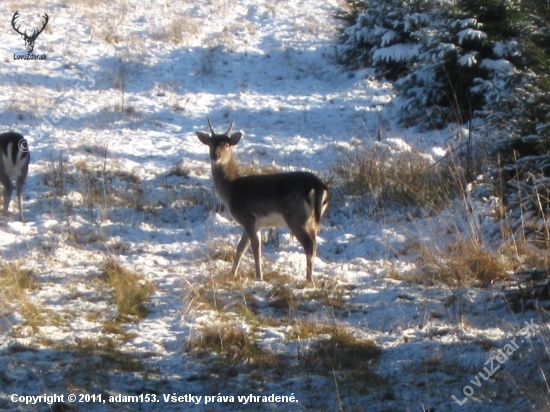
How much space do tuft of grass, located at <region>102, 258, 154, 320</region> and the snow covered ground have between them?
0.11m

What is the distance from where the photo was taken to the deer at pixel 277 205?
7707mm

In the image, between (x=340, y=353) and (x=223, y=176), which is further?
(x=223, y=176)

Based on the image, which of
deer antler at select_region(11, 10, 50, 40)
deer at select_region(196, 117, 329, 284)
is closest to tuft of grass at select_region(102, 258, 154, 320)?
deer at select_region(196, 117, 329, 284)

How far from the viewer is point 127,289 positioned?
706cm

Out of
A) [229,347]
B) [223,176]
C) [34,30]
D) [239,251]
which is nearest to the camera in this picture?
[229,347]

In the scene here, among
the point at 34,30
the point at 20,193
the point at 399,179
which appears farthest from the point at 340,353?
the point at 34,30

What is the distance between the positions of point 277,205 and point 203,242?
1.57 meters
